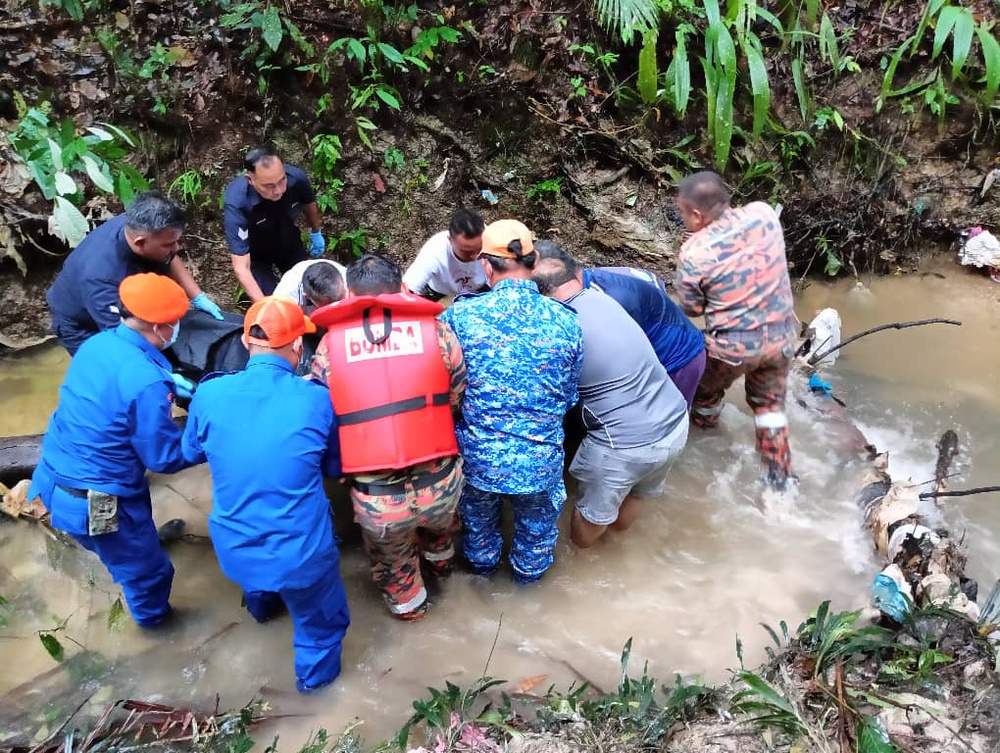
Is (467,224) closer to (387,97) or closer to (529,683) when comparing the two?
(529,683)

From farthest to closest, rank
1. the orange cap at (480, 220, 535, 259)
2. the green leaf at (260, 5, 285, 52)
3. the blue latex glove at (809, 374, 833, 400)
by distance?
the green leaf at (260, 5, 285, 52) → the blue latex glove at (809, 374, 833, 400) → the orange cap at (480, 220, 535, 259)

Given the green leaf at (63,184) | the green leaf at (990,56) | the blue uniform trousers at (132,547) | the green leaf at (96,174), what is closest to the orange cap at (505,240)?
the blue uniform trousers at (132,547)

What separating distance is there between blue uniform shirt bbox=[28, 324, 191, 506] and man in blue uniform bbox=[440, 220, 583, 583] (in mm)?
1184

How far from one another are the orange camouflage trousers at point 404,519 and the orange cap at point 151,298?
103 cm

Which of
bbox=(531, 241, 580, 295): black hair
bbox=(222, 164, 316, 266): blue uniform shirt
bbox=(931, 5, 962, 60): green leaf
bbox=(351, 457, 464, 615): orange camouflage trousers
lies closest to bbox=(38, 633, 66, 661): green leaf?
bbox=(351, 457, 464, 615): orange camouflage trousers

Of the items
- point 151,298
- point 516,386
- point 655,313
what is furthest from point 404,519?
point 655,313

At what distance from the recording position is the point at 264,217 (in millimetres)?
4137

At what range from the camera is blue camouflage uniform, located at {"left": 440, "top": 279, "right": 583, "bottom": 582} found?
8.93ft

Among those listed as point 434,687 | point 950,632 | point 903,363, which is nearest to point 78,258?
point 434,687

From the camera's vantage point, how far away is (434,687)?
293 centimetres

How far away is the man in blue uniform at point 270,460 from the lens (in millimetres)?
2441

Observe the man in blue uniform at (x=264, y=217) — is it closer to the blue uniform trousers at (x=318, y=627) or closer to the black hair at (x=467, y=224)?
the black hair at (x=467, y=224)

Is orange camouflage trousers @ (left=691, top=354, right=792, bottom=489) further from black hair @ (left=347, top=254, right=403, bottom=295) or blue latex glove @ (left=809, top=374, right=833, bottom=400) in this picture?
black hair @ (left=347, top=254, right=403, bottom=295)

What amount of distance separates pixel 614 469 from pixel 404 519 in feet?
3.35
